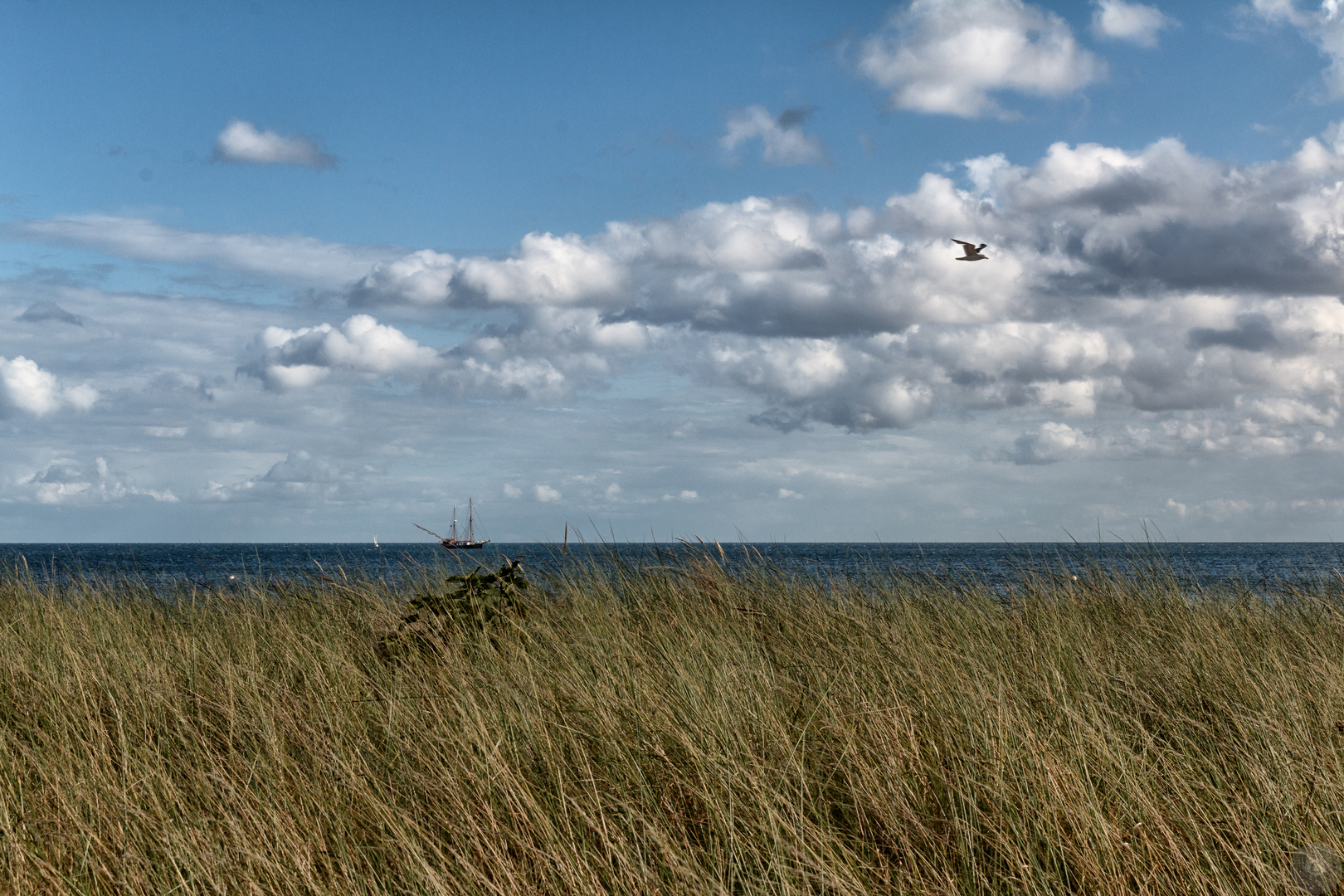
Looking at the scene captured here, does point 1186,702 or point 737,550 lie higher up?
point 737,550

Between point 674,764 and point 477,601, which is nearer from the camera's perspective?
point 674,764

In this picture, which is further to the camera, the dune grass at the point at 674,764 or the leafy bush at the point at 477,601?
the leafy bush at the point at 477,601

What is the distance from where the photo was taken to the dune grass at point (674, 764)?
2.50 metres

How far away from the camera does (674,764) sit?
304cm

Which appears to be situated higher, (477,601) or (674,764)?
(477,601)

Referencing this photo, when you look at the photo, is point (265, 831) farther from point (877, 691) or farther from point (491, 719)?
point (877, 691)

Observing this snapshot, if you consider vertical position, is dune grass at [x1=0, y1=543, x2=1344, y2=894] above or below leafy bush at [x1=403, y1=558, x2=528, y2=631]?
below

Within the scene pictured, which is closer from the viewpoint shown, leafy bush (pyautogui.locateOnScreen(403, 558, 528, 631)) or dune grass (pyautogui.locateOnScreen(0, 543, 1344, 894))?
dune grass (pyautogui.locateOnScreen(0, 543, 1344, 894))

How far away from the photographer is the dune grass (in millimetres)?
2504

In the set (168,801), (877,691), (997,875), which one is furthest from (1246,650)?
(168,801)

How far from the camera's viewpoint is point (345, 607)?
6477 millimetres

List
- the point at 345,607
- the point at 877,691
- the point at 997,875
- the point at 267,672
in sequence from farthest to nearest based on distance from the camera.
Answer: the point at 345,607, the point at 267,672, the point at 877,691, the point at 997,875

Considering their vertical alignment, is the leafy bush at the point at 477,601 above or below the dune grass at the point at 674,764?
above

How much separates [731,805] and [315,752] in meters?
1.58
